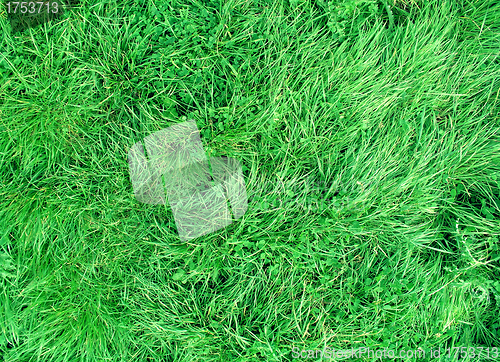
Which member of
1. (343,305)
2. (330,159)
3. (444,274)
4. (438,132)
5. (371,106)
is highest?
(371,106)

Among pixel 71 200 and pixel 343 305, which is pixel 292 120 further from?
pixel 71 200

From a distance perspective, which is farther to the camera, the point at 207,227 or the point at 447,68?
the point at 447,68

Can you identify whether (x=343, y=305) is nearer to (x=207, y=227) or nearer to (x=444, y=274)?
(x=444, y=274)

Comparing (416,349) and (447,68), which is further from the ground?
(447,68)

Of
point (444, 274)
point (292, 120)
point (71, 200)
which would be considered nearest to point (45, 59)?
point (71, 200)

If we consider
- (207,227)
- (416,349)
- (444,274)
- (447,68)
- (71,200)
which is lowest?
(416,349)

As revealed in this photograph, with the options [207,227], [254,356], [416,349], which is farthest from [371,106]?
[254,356]
